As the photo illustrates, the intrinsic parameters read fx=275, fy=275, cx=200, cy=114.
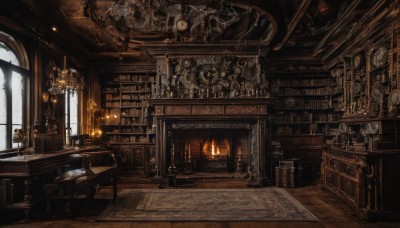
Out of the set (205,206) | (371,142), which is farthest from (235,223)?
(371,142)

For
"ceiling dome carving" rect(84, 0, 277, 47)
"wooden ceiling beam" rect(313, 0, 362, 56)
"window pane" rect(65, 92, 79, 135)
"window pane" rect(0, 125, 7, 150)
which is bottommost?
"window pane" rect(0, 125, 7, 150)

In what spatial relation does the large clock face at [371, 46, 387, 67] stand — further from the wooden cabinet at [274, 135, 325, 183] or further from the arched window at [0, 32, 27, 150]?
the arched window at [0, 32, 27, 150]

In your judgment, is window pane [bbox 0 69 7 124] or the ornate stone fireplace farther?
the ornate stone fireplace

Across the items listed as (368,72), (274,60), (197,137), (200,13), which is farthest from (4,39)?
(368,72)

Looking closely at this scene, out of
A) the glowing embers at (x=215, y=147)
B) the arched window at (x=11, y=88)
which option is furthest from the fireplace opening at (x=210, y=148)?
the arched window at (x=11, y=88)

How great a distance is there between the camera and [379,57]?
19.5 ft

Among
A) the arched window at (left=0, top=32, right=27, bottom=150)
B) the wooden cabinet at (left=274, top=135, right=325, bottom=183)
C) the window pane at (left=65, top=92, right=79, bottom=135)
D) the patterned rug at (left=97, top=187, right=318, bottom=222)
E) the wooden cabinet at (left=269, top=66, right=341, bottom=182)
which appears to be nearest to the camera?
the patterned rug at (left=97, top=187, right=318, bottom=222)

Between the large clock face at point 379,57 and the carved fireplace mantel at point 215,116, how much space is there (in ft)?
8.30

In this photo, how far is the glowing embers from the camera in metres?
8.99

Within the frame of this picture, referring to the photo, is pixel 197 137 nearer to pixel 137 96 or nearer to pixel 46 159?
pixel 137 96

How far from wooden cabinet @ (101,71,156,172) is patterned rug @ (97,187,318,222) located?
8.22 feet

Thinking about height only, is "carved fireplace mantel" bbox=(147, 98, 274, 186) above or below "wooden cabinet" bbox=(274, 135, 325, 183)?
above

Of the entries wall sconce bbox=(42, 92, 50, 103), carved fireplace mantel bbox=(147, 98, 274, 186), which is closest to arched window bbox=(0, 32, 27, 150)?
wall sconce bbox=(42, 92, 50, 103)

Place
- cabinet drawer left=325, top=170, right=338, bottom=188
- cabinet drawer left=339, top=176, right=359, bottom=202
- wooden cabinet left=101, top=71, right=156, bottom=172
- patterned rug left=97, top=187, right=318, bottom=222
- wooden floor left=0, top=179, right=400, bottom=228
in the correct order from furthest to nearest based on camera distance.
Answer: wooden cabinet left=101, top=71, right=156, bottom=172, cabinet drawer left=325, top=170, right=338, bottom=188, cabinet drawer left=339, top=176, right=359, bottom=202, patterned rug left=97, top=187, right=318, bottom=222, wooden floor left=0, top=179, right=400, bottom=228
